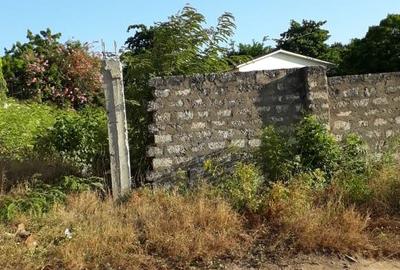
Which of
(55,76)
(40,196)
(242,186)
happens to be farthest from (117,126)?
(55,76)

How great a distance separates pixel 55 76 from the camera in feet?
56.1

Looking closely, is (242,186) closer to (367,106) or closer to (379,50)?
(367,106)

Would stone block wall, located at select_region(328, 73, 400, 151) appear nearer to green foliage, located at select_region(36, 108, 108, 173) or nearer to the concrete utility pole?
the concrete utility pole

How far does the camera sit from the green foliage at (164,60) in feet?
23.7

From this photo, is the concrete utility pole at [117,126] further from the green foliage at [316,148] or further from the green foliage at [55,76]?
the green foliage at [55,76]

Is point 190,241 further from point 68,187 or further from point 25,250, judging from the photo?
point 68,187

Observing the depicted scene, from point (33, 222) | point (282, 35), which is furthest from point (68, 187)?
point (282, 35)

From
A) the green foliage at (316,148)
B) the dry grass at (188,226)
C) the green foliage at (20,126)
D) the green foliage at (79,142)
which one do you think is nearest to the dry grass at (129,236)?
the dry grass at (188,226)

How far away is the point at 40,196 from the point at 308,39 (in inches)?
1230

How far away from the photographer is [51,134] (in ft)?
26.7

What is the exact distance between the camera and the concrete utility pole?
647 cm

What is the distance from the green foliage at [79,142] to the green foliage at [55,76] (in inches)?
341

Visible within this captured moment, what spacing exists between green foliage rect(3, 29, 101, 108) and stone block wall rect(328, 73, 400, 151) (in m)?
11.3

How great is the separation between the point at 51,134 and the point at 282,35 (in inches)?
1222
